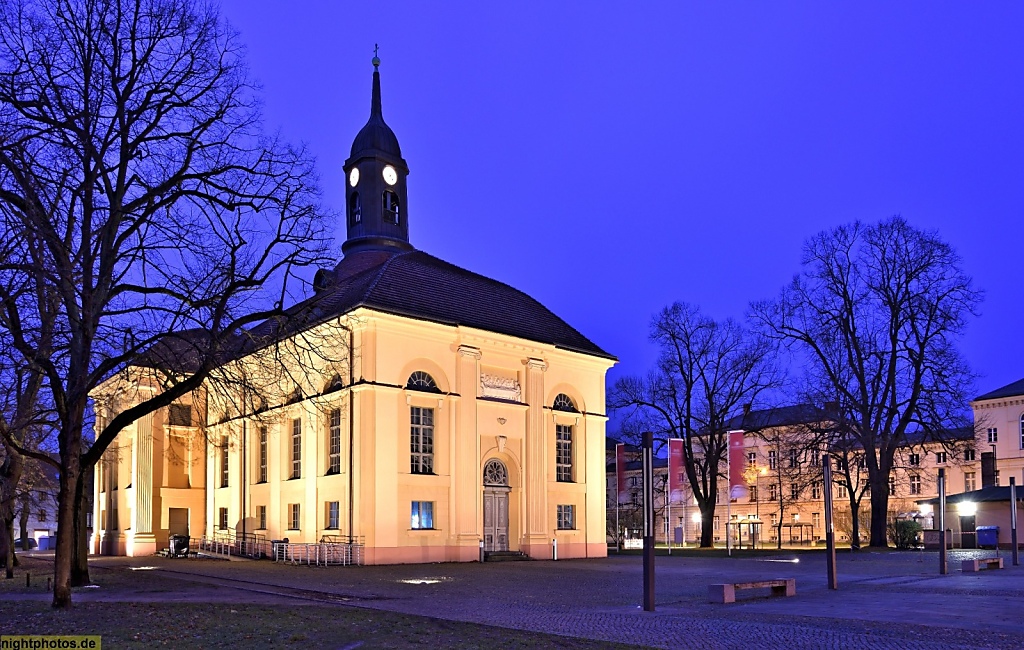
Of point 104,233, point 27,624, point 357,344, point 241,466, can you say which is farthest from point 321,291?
point 241,466

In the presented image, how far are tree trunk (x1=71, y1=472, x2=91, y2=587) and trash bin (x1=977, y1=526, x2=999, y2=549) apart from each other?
138 feet

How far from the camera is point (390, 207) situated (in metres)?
44.6

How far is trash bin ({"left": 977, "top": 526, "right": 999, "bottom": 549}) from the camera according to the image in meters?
46.9

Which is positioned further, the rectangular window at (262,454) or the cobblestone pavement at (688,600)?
the rectangular window at (262,454)

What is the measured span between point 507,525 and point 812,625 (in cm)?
2457

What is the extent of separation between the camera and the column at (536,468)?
3794 cm

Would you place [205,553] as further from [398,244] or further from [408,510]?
[398,244]

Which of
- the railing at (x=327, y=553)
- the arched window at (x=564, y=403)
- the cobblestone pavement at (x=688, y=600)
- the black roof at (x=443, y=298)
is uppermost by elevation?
the black roof at (x=443, y=298)

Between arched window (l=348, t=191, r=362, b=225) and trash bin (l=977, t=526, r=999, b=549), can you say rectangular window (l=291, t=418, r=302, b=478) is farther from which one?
trash bin (l=977, t=526, r=999, b=549)

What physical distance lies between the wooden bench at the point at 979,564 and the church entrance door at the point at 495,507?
16.8 metres

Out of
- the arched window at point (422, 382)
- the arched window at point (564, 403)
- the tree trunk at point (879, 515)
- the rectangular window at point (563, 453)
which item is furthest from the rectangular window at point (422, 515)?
the tree trunk at point (879, 515)

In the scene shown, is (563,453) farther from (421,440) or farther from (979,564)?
(979,564)

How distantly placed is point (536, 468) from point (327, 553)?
958cm

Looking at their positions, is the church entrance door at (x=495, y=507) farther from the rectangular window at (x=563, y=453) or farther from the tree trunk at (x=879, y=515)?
the tree trunk at (x=879, y=515)
